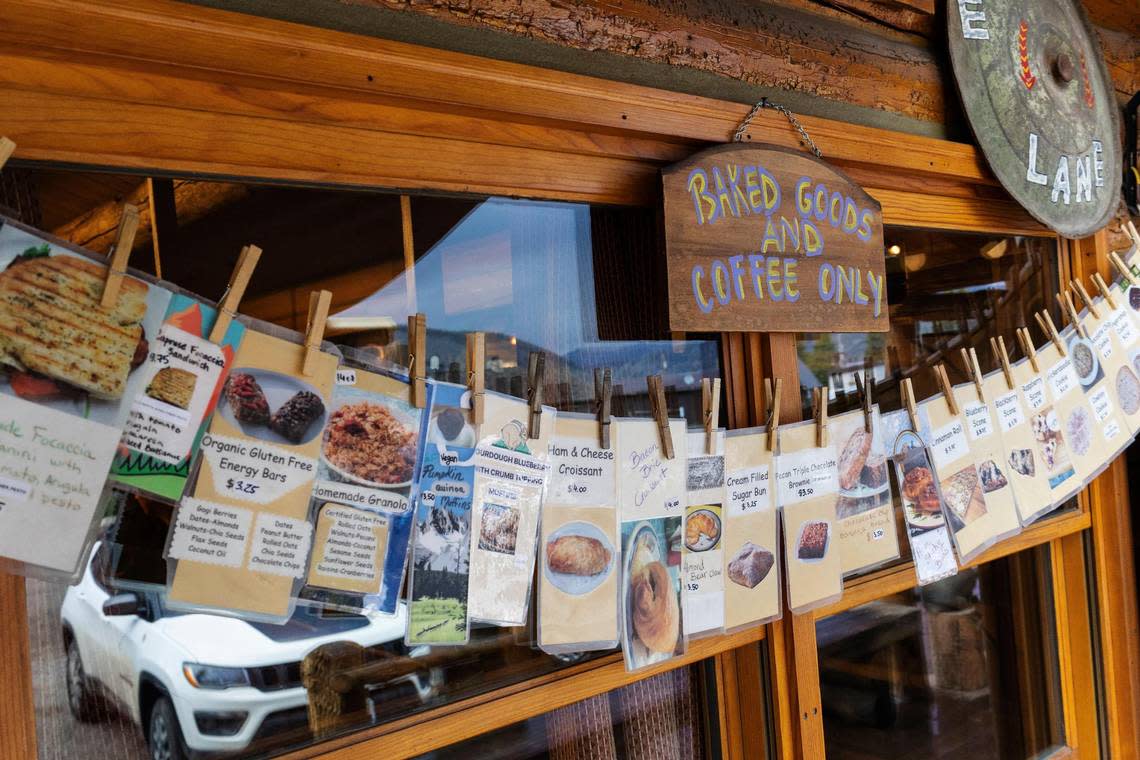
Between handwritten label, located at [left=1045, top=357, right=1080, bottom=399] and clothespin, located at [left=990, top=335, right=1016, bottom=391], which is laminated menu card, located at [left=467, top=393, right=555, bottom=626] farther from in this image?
handwritten label, located at [left=1045, top=357, right=1080, bottom=399]

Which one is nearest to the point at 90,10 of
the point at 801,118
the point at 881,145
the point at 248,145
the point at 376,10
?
the point at 248,145

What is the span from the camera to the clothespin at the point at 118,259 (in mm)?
1082

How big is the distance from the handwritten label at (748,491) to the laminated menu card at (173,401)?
1062 mm

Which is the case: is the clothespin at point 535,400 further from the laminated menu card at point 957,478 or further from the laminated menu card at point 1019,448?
the laminated menu card at point 1019,448

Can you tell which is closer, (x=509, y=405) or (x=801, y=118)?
(x=509, y=405)

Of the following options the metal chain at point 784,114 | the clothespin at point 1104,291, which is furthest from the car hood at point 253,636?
the clothespin at point 1104,291

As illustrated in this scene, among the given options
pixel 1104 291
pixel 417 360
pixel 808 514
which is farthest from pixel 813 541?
pixel 1104 291

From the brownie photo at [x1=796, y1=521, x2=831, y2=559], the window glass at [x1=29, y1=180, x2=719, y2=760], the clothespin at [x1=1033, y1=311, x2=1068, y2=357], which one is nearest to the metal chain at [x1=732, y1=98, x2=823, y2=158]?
the window glass at [x1=29, y1=180, x2=719, y2=760]

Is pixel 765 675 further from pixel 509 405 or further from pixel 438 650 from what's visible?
pixel 509 405

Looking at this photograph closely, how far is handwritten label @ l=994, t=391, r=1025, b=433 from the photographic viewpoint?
2.39 meters

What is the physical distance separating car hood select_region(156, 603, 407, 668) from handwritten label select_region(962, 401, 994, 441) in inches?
64.9

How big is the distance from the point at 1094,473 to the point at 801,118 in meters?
1.56

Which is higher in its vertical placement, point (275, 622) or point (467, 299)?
point (467, 299)

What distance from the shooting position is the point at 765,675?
1.96 meters
